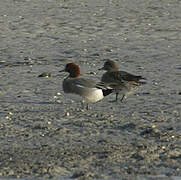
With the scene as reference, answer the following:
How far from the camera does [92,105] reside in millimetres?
12438

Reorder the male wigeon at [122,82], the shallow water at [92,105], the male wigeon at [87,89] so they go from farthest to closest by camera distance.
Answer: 1. the male wigeon at [122,82]
2. the male wigeon at [87,89]
3. the shallow water at [92,105]

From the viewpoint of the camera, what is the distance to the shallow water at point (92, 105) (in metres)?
8.75

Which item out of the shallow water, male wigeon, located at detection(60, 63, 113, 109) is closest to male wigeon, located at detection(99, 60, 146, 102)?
the shallow water

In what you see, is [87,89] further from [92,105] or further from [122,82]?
[122,82]

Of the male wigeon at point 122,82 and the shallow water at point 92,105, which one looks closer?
the shallow water at point 92,105

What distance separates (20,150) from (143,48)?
33.4 ft

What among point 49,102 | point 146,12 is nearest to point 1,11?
point 146,12

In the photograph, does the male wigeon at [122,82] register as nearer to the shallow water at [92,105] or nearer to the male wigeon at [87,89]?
the shallow water at [92,105]

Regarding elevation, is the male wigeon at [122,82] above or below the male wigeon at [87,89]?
below

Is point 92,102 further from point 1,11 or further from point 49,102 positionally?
point 1,11

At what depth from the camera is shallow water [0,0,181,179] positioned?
8750 mm

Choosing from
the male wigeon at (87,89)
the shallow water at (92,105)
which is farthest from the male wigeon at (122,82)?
the male wigeon at (87,89)

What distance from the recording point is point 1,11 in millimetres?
25984

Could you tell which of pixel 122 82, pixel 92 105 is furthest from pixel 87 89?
pixel 122 82
